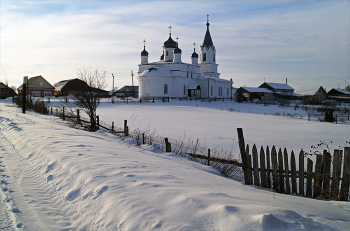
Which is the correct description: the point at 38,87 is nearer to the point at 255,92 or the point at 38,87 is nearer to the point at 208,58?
the point at 208,58

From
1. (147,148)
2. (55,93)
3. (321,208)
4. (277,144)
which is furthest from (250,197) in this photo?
(55,93)

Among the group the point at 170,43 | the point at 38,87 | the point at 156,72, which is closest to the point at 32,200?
the point at 156,72

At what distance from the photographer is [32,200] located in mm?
4578

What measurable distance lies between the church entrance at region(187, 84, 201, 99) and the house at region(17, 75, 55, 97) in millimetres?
35387

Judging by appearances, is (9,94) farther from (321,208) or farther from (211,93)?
(321,208)

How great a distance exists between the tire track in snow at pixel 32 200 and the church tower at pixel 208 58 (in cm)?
5468

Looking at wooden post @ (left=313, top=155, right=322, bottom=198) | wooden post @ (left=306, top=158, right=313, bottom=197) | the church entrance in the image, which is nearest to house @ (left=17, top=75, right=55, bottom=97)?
the church entrance

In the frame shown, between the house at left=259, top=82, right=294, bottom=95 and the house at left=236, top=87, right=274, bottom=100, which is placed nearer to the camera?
the house at left=236, top=87, right=274, bottom=100

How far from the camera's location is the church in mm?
46844

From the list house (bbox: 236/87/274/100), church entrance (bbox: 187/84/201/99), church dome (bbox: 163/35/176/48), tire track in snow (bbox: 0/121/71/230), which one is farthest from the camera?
house (bbox: 236/87/274/100)

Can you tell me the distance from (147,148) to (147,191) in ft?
14.6

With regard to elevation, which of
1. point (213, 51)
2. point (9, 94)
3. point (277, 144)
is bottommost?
point (277, 144)

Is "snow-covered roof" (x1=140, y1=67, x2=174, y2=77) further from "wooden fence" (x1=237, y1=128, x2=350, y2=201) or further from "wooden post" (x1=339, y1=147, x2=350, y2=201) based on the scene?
"wooden post" (x1=339, y1=147, x2=350, y2=201)

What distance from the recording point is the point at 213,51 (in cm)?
5838
